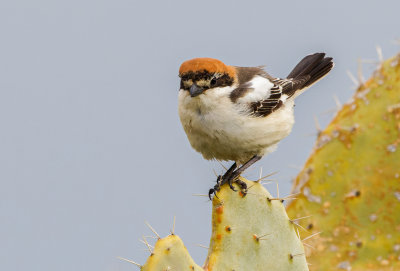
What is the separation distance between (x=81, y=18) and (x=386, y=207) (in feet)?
455

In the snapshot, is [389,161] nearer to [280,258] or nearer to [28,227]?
[280,258]

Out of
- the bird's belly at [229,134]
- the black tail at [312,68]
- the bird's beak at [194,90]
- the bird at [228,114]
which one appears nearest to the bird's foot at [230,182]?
the bird at [228,114]

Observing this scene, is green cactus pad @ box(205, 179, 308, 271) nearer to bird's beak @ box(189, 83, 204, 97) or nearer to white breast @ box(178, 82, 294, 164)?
white breast @ box(178, 82, 294, 164)

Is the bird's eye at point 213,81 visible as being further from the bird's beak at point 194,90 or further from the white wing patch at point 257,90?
the white wing patch at point 257,90

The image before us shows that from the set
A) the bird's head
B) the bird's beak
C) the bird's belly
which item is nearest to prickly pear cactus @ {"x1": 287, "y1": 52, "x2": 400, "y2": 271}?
the bird's belly

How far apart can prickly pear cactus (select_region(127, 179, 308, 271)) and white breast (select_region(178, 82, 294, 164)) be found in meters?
0.50

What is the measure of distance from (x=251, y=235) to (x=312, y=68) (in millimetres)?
2098

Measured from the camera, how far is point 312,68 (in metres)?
5.32

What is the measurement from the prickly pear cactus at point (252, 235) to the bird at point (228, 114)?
0.23 meters

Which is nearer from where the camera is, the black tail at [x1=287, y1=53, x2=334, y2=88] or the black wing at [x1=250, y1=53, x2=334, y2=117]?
the black wing at [x1=250, y1=53, x2=334, y2=117]

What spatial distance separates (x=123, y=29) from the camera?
10012 cm

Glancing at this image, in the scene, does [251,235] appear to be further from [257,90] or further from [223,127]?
[257,90]

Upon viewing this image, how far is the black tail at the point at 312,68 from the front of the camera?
525 centimetres

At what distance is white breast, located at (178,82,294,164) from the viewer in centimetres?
412
